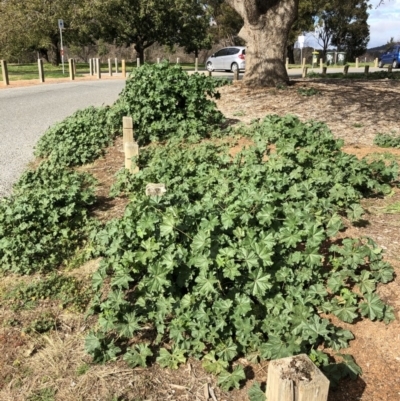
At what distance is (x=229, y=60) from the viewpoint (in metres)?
28.5

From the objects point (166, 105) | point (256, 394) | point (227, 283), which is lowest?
point (256, 394)

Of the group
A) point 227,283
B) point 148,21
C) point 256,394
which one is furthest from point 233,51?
point 256,394

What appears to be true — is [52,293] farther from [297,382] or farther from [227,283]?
[297,382]

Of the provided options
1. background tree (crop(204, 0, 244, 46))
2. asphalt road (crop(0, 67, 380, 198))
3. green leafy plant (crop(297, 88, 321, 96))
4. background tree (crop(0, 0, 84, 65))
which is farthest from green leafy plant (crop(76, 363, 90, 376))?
background tree (crop(204, 0, 244, 46))

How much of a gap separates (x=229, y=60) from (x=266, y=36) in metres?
18.4

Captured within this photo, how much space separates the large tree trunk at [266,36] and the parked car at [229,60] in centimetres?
1632

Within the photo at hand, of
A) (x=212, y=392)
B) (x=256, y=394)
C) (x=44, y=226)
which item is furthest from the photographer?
(x=44, y=226)

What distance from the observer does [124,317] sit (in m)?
2.82

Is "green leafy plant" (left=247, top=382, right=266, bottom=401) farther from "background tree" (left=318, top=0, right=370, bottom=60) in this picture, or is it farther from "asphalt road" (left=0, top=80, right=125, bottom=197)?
"background tree" (left=318, top=0, right=370, bottom=60)

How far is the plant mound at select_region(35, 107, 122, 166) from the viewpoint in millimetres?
6489

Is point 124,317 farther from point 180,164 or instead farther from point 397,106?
point 397,106

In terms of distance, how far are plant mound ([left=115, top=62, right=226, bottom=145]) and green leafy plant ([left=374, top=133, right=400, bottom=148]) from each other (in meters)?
2.62

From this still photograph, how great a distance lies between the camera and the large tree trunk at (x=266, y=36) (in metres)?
10.7

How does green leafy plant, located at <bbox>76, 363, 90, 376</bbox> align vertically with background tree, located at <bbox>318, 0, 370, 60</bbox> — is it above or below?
below
